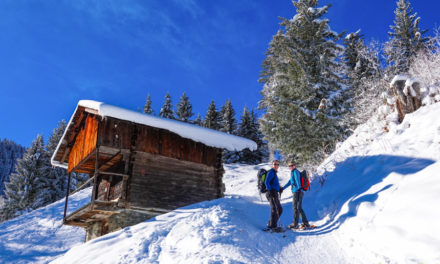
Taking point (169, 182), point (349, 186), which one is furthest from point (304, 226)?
point (169, 182)

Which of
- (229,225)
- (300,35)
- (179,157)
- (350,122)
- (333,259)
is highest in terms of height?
(300,35)

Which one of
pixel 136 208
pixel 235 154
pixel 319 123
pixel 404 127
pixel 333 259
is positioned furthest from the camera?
pixel 235 154

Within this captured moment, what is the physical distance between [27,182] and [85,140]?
71.3 ft

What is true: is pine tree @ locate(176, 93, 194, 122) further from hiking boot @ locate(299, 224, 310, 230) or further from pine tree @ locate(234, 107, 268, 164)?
hiking boot @ locate(299, 224, 310, 230)

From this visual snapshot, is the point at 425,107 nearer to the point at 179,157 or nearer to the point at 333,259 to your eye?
the point at 333,259

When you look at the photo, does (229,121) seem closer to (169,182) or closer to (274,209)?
(169,182)

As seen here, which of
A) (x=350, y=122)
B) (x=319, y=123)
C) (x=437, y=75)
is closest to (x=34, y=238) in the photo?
(x=319, y=123)

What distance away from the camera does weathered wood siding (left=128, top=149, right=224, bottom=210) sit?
1355cm

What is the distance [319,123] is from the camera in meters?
15.9

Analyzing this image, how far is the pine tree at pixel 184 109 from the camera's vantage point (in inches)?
1633

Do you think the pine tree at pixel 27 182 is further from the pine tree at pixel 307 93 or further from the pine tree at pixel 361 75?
the pine tree at pixel 361 75

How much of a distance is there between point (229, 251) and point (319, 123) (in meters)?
11.4

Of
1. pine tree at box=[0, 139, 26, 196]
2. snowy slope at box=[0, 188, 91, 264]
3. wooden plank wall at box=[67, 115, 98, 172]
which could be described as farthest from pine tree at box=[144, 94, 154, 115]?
pine tree at box=[0, 139, 26, 196]

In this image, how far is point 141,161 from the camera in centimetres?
1392
